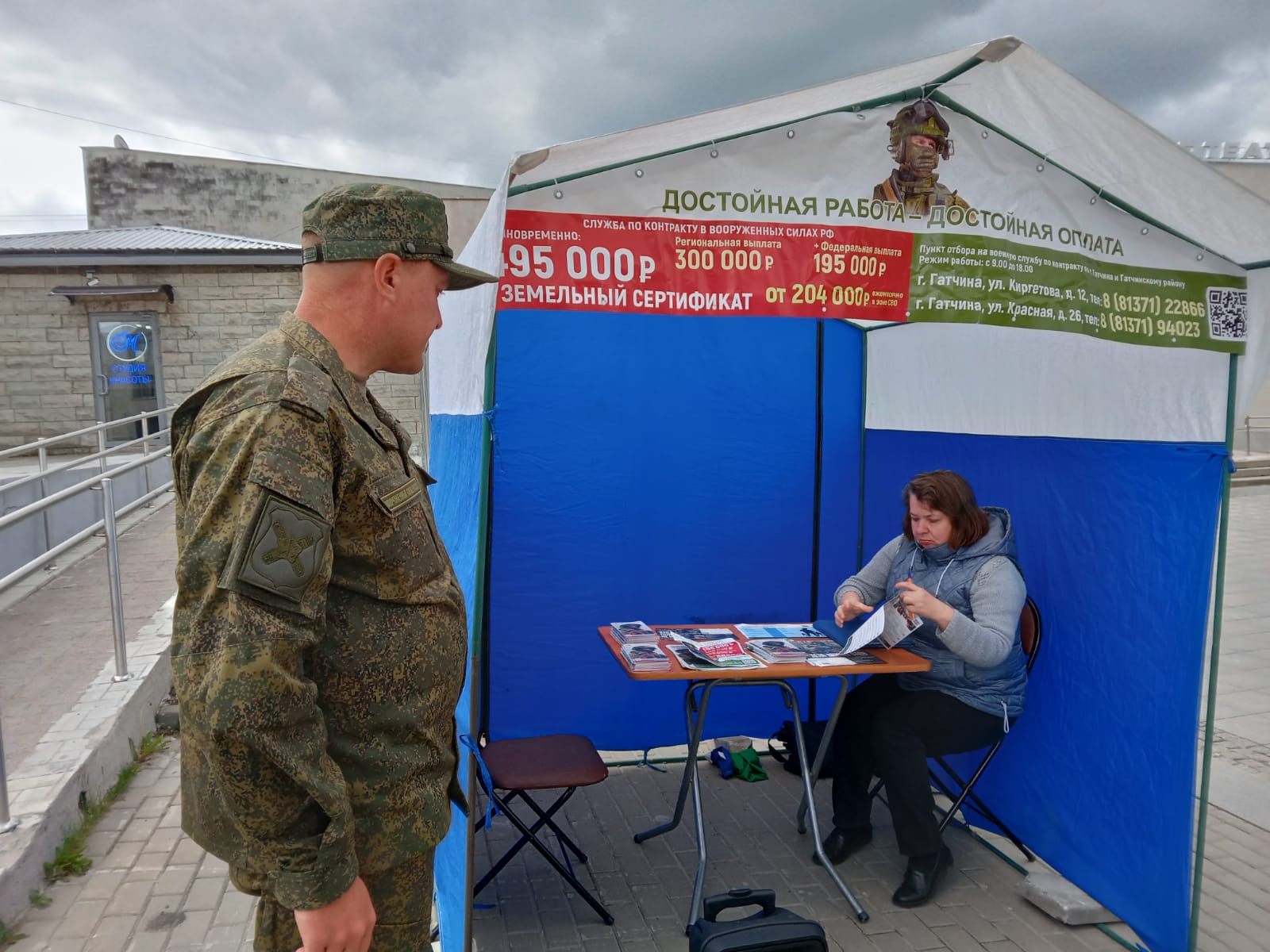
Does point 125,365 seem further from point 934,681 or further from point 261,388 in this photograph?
point 261,388

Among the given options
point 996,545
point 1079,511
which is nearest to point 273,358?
point 996,545

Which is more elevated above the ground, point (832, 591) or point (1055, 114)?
point (1055, 114)

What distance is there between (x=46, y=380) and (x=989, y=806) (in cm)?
1460

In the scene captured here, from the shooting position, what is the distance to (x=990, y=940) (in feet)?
9.89

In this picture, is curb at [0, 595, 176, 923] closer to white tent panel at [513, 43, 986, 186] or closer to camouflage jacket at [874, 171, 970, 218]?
white tent panel at [513, 43, 986, 186]

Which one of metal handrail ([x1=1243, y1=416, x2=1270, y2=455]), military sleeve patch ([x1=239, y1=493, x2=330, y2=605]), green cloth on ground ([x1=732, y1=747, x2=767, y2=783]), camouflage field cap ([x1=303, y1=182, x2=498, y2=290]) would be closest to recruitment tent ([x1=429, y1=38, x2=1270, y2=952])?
green cloth on ground ([x1=732, y1=747, x2=767, y2=783])

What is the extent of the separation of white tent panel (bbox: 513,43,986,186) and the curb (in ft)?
8.39

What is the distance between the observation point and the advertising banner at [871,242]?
2527mm

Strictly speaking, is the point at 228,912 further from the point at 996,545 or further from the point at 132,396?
the point at 132,396

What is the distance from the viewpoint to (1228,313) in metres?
2.96

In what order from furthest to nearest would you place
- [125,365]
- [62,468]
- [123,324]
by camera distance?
[125,365] < [123,324] < [62,468]

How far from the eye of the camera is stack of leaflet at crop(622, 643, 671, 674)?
310 centimetres

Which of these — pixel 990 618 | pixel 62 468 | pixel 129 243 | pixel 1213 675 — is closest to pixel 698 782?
pixel 990 618

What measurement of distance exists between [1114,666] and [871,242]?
1818 mm
